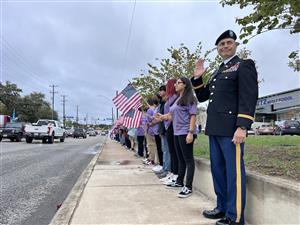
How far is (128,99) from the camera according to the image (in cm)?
1136

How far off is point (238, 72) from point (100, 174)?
18.1 ft

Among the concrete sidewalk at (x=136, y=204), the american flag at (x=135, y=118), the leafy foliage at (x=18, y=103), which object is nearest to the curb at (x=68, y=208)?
the concrete sidewalk at (x=136, y=204)

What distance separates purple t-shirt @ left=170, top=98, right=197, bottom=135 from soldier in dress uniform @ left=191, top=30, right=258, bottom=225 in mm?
1339

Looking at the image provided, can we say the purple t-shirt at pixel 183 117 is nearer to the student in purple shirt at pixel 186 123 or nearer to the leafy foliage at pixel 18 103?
the student in purple shirt at pixel 186 123

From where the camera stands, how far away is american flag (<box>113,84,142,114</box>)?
1128cm

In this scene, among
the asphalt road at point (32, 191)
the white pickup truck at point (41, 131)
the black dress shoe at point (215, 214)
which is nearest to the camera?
the black dress shoe at point (215, 214)

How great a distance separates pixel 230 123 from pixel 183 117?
1.85 m

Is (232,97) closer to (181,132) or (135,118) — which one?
(181,132)

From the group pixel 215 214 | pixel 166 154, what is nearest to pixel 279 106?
pixel 166 154

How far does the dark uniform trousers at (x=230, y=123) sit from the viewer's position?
409cm

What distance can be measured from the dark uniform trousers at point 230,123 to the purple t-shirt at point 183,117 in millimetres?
1349

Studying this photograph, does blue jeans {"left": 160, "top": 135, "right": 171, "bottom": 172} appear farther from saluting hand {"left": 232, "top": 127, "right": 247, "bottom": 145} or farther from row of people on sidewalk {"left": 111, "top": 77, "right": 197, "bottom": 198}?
saluting hand {"left": 232, "top": 127, "right": 247, "bottom": 145}

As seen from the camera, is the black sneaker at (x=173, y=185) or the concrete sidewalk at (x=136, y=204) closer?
the concrete sidewalk at (x=136, y=204)

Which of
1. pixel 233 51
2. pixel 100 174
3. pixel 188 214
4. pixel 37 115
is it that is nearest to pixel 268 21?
pixel 233 51
